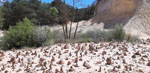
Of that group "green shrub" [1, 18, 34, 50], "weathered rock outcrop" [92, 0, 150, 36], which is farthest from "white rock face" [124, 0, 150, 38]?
"green shrub" [1, 18, 34, 50]

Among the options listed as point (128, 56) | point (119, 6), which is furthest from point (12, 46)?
point (119, 6)

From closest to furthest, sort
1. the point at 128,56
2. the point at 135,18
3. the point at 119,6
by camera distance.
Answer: the point at 128,56 → the point at 135,18 → the point at 119,6

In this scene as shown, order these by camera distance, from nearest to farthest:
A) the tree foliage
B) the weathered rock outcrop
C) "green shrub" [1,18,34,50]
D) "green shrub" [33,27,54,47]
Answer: "green shrub" [33,27,54,47] → "green shrub" [1,18,34,50] → the weathered rock outcrop → the tree foliage

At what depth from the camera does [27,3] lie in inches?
1161

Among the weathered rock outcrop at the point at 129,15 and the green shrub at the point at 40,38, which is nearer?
the green shrub at the point at 40,38

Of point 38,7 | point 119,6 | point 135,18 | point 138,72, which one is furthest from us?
point 38,7

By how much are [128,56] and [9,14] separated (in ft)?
93.2

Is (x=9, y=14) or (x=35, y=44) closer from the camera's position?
(x=35, y=44)

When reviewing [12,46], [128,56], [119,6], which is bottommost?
[12,46]

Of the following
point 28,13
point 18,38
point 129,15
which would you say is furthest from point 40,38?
point 28,13

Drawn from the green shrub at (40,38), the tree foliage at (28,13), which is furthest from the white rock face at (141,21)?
the tree foliage at (28,13)

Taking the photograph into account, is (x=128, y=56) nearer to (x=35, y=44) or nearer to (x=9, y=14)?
(x=35, y=44)

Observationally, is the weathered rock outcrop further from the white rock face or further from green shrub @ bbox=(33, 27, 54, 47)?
green shrub @ bbox=(33, 27, 54, 47)

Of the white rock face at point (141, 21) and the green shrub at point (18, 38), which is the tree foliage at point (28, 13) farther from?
the green shrub at point (18, 38)
